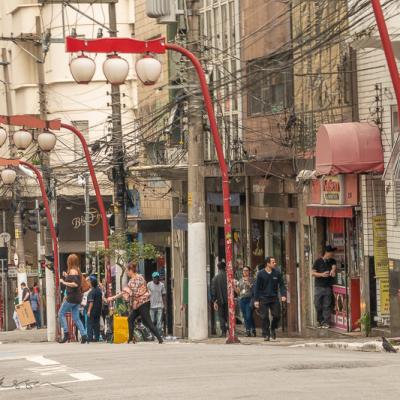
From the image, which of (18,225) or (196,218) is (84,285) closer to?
(196,218)

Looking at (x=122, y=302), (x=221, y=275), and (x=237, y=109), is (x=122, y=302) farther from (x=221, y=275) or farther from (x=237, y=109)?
(x=237, y=109)

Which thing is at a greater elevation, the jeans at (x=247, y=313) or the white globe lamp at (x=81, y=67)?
the white globe lamp at (x=81, y=67)

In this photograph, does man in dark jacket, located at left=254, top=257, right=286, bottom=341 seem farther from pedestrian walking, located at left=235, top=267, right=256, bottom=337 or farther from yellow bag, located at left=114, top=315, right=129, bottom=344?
pedestrian walking, located at left=235, top=267, right=256, bottom=337

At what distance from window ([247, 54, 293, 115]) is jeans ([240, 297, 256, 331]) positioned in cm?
418

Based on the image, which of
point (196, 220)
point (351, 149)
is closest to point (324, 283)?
point (196, 220)

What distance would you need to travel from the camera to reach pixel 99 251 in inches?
1372

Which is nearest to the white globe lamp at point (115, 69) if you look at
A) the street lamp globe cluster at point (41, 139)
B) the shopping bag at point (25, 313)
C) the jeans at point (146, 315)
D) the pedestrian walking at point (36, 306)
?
the jeans at point (146, 315)

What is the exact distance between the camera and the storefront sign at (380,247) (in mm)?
26719

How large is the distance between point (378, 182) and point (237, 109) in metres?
8.46

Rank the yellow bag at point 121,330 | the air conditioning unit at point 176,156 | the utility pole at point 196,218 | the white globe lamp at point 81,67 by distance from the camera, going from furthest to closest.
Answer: the air conditioning unit at point 176,156
the yellow bag at point 121,330
the utility pole at point 196,218
the white globe lamp at point 81,67

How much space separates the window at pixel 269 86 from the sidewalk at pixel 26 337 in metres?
9.77

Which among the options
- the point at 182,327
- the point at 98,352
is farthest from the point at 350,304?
the point at 182,327

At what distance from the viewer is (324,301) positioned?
1142 inches

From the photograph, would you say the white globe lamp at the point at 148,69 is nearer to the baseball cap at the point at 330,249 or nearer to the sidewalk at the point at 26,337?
the baseball cap at the point at 330,249
